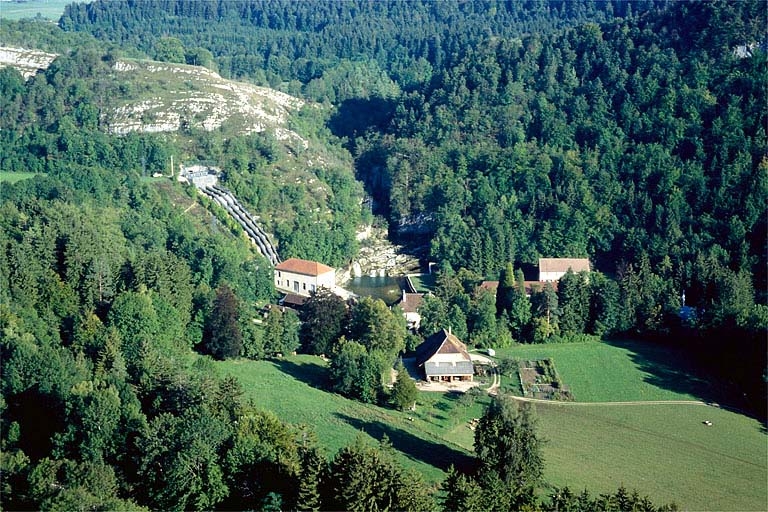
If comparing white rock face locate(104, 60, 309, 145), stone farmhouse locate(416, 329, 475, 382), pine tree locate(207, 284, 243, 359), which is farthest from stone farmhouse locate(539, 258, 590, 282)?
white rock face locate(104, 60, 309, 145)

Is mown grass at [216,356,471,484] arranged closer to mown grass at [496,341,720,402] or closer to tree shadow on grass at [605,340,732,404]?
mown grass at [496,341,720,402]

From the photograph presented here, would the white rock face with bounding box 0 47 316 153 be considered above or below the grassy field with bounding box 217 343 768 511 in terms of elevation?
above

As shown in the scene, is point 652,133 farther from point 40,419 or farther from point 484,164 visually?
point 40,419

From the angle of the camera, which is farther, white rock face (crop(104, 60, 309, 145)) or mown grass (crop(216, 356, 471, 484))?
white rock face (crop(104, 60, 309, 145))

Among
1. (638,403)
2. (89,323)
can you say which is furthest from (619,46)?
(89,323)

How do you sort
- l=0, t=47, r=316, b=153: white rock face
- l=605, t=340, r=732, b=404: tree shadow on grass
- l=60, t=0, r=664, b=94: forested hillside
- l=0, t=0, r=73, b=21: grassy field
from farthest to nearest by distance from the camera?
1. l=0, t=0, r=73, b=21: grassy field
2. l=60, t=0, r=664, b=94: forested hillside
3. l=0, t=47, r=316, b=153: white rock face
4. l=605, t=340, r=732, b=404: tree shadow on grass

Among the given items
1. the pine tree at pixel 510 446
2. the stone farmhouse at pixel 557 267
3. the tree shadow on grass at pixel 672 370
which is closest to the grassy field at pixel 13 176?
the stone farmhouse at pixel 557 267
